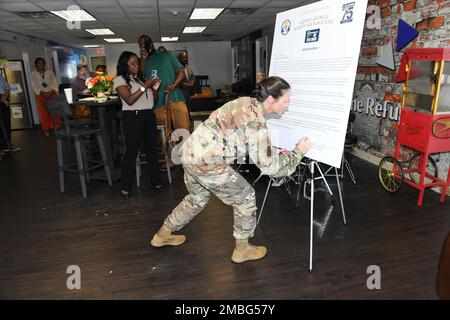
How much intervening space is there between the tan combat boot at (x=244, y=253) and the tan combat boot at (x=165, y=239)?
0.50 m

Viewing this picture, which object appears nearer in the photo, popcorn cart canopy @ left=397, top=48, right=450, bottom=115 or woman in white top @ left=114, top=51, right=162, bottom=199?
popcorn cart canopy @ left=397, top=48, right=450, bottom=115

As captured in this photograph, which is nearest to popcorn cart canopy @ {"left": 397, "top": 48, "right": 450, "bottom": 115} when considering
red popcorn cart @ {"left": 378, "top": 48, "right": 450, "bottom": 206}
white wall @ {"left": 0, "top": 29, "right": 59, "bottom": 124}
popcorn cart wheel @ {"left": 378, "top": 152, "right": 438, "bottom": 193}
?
red popcorn cart @ {"left": 378, "top": 48, "right": 450, "bottom": 206}

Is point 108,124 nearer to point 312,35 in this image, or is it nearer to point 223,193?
point 223,193

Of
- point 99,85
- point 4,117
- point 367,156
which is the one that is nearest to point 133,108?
point 99,85

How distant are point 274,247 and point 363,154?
2.98 m

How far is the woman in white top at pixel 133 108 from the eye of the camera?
10.3ft

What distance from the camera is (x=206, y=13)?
6.91 m

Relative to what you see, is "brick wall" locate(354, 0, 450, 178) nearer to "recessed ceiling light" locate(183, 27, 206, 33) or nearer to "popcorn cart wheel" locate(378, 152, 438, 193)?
"popcorn cart wheel" locate(378, 152, 438, 193)

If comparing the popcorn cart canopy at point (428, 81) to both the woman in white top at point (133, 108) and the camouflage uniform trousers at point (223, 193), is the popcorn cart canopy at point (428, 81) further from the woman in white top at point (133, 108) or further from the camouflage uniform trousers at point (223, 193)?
the woman in white top at point (133, 108)

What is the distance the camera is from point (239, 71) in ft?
39.6

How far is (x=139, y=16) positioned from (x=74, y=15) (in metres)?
1.26

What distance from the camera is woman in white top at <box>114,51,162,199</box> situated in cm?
314
